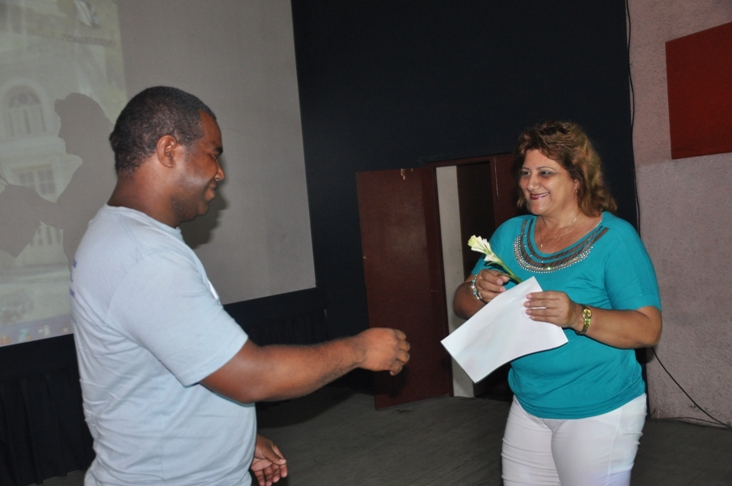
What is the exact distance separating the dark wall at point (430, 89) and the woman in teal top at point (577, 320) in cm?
236

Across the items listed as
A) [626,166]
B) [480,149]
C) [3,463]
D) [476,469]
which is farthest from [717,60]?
[3,463]

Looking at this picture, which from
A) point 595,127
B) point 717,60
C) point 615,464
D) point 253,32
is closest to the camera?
point 615,464

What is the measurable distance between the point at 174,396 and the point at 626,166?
12.0 feet

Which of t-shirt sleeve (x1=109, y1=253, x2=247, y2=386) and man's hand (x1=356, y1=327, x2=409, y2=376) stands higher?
t-shirt sleeve (x1=109, y1=253, x2=247, y2=386)

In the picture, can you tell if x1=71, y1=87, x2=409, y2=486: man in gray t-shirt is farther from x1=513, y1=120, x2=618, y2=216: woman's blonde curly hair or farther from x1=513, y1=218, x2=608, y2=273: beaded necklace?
x1=513, y1=120, x2=618, y2=216: woman's blonde curly hair

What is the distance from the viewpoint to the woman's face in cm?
195

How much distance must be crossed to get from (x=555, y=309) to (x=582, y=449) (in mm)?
433

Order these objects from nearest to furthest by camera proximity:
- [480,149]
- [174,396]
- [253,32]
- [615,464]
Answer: [174,396] < [615,464] < [480,149] < [253,32]

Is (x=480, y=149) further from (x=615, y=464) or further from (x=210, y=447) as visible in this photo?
(x=210, y=447)

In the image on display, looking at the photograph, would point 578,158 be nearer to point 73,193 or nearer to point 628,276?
point 628,276

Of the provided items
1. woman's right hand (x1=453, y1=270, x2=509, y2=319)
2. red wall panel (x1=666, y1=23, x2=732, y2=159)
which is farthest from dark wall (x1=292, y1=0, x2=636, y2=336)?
woman's right hand (x1=453, y1=270, x2=509, y2=319)

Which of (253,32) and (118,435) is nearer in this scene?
(118,435)

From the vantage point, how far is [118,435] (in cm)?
125

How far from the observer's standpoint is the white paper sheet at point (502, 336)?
1.71m
